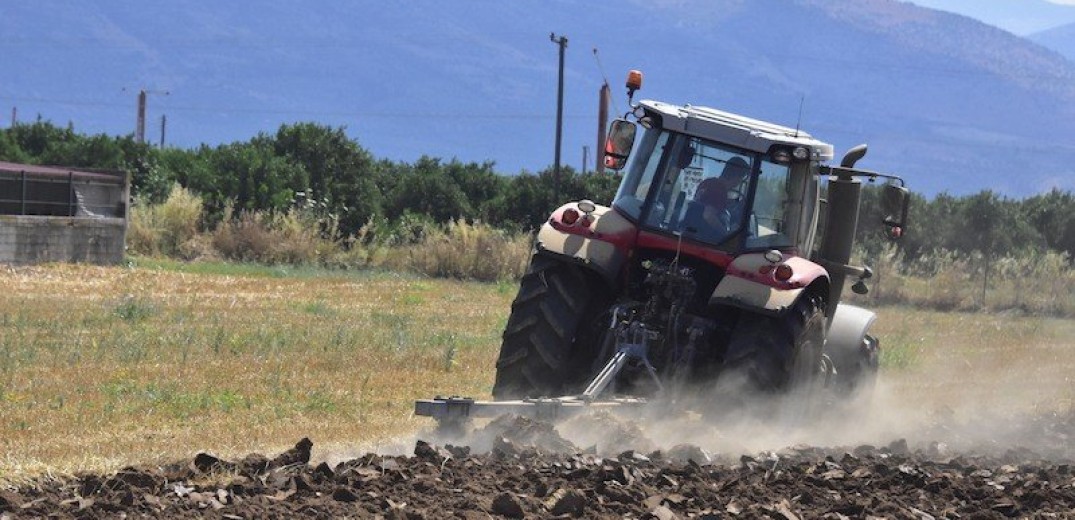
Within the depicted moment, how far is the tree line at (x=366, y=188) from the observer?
120 ft

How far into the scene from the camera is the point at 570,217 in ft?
36.1

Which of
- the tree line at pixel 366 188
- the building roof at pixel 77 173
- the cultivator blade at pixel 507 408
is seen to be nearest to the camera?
the cultivator blade at pixel 507 408

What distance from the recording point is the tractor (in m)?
10.6

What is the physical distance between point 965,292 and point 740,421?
22.6 metres

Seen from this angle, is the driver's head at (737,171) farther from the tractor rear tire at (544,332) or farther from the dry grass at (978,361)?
the dry grass at (978,361)

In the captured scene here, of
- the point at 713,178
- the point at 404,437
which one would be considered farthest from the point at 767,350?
the point at 404,437

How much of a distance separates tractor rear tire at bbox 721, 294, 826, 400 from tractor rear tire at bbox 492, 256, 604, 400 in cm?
96

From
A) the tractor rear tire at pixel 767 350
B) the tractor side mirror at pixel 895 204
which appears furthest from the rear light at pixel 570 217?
the tractor side mirror at pixel 895 204

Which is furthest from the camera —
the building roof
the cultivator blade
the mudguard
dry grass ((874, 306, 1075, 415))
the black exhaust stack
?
the building roof

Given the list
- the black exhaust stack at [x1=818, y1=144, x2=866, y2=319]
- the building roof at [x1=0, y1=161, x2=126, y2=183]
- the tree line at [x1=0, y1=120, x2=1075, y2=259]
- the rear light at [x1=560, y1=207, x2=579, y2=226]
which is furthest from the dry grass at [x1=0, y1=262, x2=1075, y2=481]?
the tree line at [x1=0, y1=120, x2=1075, y2=259]

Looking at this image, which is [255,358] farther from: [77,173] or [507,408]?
[77,173]

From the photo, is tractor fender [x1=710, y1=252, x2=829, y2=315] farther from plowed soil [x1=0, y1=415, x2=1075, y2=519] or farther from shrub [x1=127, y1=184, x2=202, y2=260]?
shrub [x1=127, y1=184, x2=202, y2=260]

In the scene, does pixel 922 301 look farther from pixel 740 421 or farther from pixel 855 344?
pixel 740 421

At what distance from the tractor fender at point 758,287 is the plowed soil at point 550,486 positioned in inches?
38.1
